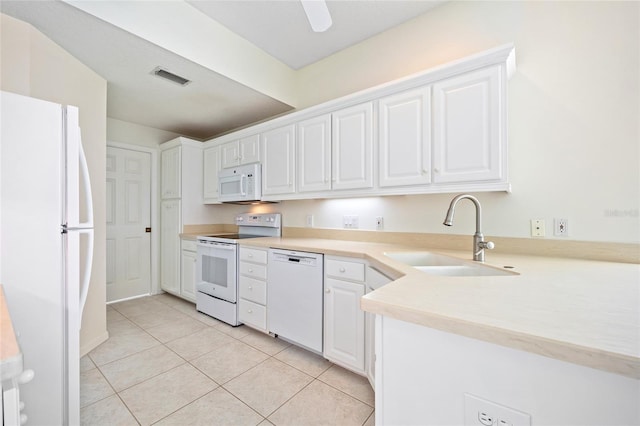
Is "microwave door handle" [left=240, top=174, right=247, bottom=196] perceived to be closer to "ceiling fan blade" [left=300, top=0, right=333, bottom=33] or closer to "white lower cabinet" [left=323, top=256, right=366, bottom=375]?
"white lower cabinet" [left=323, top=256, right=366, bottom=375]

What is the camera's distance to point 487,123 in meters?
1.66

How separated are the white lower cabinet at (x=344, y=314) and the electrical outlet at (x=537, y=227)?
116 centimetres

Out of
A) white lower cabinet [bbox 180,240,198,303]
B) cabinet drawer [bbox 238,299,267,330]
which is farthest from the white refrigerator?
white lower cabinet [bbox 180,240,198,303]

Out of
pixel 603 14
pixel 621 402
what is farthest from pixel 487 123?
pixel 621 402

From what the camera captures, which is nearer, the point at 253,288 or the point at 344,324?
the point at 344,324

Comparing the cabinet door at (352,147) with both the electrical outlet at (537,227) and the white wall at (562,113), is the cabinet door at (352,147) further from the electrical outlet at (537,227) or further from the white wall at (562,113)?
the electrical outlet at (537,227)

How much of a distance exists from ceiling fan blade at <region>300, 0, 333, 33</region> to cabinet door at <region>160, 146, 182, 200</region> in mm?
2993

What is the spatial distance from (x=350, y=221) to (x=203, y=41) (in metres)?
2.10

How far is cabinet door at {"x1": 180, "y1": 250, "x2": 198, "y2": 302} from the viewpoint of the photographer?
11.0 feet

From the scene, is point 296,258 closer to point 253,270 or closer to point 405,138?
point 253,270

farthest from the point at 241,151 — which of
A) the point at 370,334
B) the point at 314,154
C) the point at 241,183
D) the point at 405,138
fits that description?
the point at 370,334

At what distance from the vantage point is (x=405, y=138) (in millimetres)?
1989

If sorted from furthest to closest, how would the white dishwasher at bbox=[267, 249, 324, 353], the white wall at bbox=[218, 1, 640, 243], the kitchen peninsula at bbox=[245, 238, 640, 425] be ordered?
the white dishwasher at bbox=[267, 249, 324, 353] → the white wall at bbox=[218, 1, 640, 243] → the kitchen peninsula at bbox=[245, 238, 640, 425]

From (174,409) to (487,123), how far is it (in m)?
2.63
